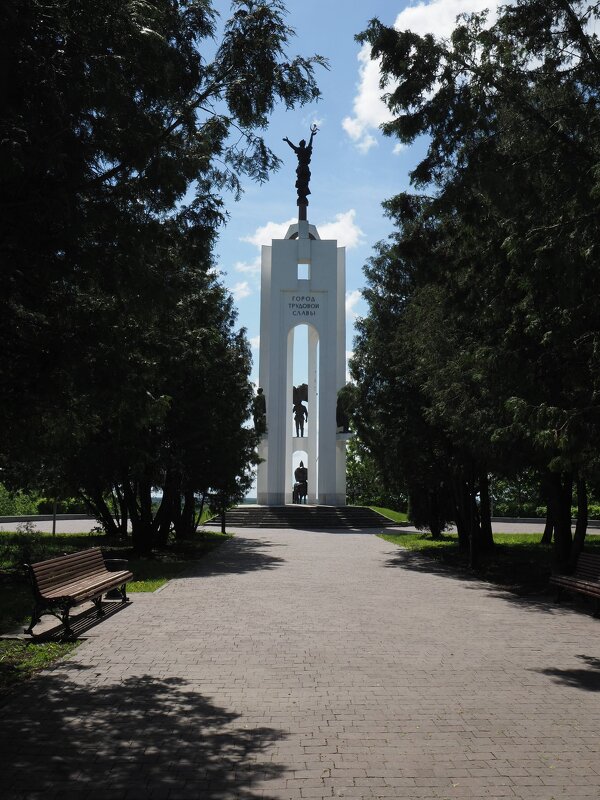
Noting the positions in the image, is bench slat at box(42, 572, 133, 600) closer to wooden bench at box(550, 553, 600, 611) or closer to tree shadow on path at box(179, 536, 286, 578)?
tree shadow on path at box(179, 536, 286, 578)

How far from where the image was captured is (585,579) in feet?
34.7

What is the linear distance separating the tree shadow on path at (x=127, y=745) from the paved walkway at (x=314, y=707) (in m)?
0.02

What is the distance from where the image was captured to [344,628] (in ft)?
29.6

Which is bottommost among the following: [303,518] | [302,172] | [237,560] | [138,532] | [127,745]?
[127,745]

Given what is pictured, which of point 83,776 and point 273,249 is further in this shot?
point 273,249

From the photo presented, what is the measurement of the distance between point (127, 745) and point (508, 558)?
16.0 metres

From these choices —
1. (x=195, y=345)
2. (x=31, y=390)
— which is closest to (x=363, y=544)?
(x=195, y=345)

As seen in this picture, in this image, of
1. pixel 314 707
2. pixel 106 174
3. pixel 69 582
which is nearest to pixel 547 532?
pixel 69 582

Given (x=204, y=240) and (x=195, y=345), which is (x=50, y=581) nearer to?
(x=204, y=240)

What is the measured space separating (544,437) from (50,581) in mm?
5483

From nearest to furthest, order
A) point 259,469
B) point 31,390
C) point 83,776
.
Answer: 1. point 83,776
2. point 31,390
3. point 259,469

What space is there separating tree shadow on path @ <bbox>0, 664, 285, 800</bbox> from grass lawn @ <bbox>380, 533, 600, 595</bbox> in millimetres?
8250

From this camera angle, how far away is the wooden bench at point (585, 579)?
9.80 m

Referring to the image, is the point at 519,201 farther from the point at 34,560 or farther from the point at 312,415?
the point at 312,415
